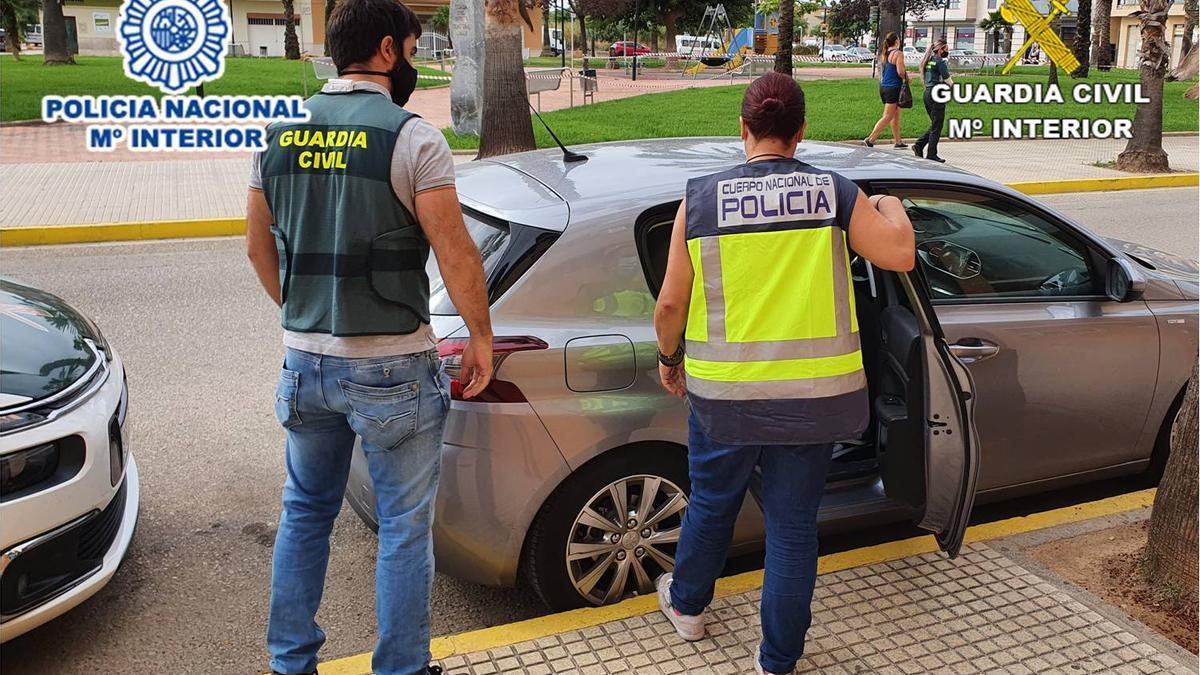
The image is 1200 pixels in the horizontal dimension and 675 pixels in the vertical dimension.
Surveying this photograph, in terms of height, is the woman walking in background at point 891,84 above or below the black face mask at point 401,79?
above

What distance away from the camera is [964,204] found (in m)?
Answer: 3.98

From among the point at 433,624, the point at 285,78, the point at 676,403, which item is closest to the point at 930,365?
the point at 676,403

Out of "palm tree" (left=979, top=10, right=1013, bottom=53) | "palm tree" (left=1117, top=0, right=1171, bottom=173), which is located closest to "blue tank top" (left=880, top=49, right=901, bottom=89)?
"palm tree" (left=1117, top=0, right=1171, bottom=173)

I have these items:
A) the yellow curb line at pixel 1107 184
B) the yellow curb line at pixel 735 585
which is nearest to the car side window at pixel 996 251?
the yellow curb line at pixel 735 585

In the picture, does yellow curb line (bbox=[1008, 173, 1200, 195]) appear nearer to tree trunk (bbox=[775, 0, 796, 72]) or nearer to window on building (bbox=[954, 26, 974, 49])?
tree trunk (bbox=[775, 0, 796, 72])

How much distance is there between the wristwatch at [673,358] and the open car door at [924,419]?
699 mm

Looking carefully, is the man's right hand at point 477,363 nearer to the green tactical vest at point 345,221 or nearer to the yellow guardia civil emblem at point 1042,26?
the green tactical vest at point 345,221

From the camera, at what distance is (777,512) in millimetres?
2873

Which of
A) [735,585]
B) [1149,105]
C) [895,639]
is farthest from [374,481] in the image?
[1149,105]

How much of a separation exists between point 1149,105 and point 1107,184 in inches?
85.8

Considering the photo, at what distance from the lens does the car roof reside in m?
3.46

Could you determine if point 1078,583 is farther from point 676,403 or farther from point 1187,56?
point 1187,56

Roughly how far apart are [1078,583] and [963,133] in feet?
58.5

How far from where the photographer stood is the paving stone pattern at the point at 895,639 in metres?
3.05
